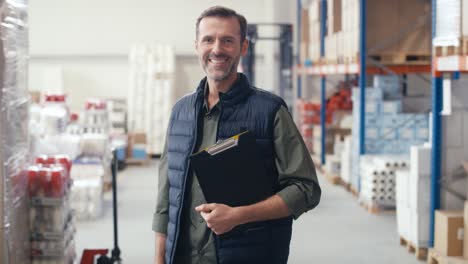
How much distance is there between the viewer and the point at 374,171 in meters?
9.94

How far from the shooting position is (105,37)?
19250 mm

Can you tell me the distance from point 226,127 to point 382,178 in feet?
24.2

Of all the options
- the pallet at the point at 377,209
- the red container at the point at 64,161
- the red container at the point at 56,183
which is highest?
the red container at the point at 64,161

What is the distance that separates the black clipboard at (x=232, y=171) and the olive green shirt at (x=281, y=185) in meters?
0.09

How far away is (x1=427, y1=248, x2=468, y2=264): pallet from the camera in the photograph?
653 centimetres

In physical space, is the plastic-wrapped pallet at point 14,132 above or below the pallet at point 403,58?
below

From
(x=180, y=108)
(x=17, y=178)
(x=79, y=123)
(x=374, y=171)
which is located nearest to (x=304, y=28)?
(x=79, y=123)

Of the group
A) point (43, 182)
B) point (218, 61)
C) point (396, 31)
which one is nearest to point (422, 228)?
point (43, 182)

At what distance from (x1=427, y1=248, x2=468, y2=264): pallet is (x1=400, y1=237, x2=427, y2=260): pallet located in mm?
410

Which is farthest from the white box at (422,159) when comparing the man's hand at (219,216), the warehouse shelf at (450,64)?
the man's hand at (219,216)

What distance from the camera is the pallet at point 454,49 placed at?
21.4 ft

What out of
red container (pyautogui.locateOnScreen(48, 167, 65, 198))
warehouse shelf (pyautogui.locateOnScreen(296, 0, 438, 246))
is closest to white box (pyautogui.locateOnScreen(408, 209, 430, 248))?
warehouse shelf (pyautogui.locateOnScreen(296, 0, 438, 246))

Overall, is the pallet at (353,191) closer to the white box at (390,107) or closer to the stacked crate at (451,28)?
the white box at (390,107)

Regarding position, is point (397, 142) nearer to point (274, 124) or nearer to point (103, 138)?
point (103, 138)
